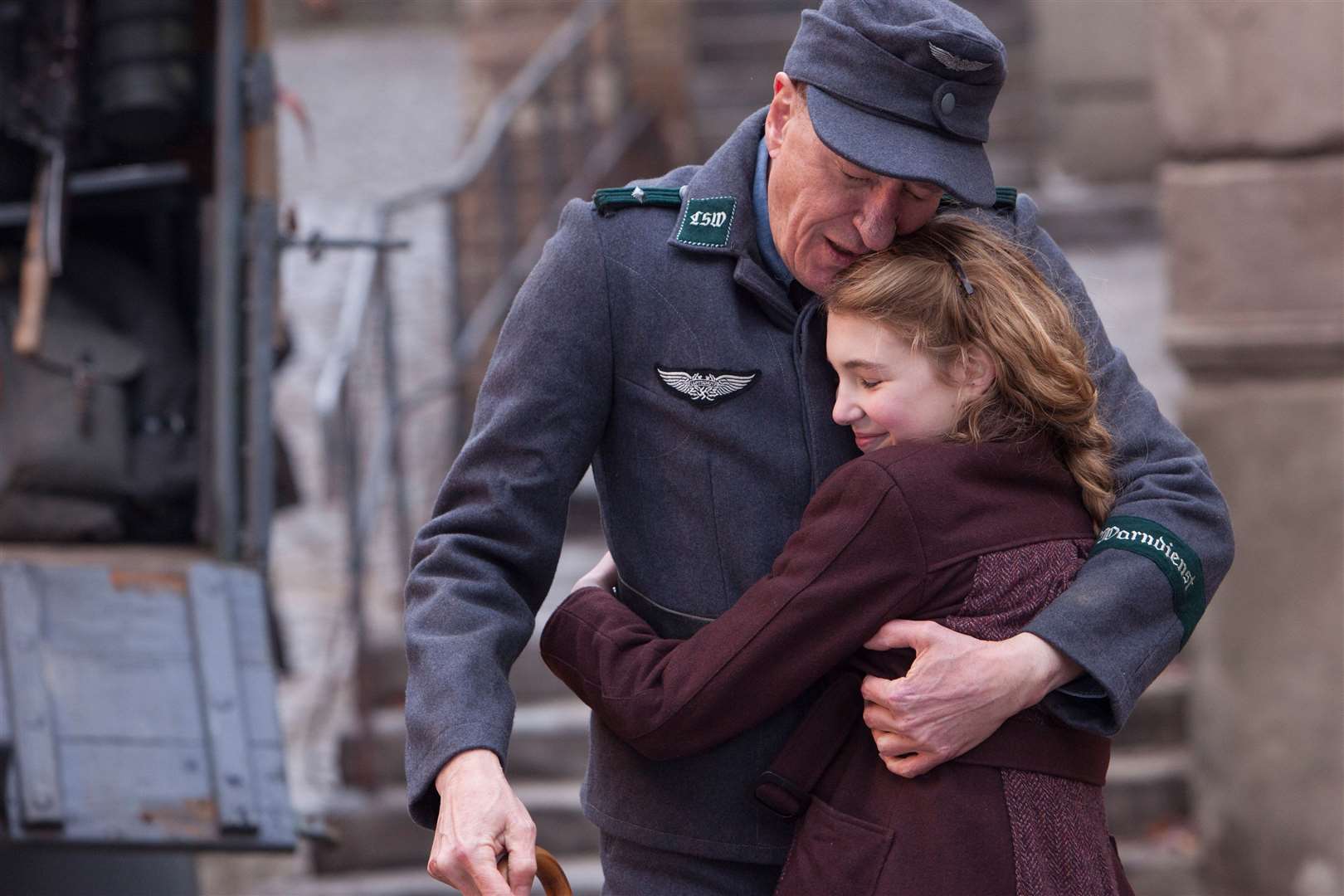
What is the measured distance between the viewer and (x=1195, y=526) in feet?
7.26

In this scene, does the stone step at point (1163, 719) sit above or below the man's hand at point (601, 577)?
below

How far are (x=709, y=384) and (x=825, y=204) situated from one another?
26 cm

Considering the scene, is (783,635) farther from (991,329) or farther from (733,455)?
(991,329)

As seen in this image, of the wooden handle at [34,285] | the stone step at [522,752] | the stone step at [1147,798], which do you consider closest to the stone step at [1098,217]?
the stone step at [1147,798]

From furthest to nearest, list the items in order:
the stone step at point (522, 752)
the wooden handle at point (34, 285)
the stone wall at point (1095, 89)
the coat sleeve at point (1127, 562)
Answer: the stone wall at point (1095, 89) < the stone step at point (522, 752) < the wooden handle at point (34, 285) < the coat sleeve at point (1127, 562)

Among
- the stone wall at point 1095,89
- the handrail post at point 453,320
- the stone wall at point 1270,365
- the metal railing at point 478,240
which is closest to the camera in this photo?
the stone wall at point 1270,365

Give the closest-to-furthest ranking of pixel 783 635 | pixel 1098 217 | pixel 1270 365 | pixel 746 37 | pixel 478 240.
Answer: pixel 783 635 → pixel 1270 365 → pixel 478 240 → pixel 1098 217 → pixel 746 37

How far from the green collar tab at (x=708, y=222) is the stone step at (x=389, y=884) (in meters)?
3.60

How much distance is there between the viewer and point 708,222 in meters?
2.33

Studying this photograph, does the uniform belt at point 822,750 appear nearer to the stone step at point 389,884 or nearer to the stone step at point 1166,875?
the stone step at point 389,884

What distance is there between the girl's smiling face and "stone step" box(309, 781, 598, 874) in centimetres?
391

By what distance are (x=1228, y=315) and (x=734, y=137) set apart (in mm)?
3495

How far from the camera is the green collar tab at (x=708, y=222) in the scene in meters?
2.31

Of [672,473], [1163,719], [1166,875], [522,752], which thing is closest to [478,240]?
[522,752]
